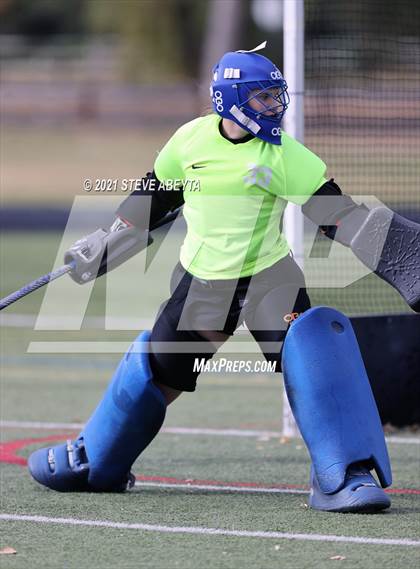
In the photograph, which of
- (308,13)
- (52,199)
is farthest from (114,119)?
(308,13)

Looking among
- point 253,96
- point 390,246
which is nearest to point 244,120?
point 253,96

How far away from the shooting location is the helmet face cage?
5387 mm

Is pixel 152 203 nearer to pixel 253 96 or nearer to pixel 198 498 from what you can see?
pixel 253 96

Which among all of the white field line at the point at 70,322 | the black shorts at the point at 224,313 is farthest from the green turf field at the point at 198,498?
the white field line at the point at 70,322

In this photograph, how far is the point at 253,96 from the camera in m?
5.39

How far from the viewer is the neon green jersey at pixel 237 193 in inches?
213

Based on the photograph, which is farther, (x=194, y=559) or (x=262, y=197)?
(x=262, y=197)

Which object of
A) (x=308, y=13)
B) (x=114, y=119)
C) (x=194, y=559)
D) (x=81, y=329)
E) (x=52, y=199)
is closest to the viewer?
(x=194, y=559)

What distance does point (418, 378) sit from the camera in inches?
300

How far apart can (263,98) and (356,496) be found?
5.67 ft

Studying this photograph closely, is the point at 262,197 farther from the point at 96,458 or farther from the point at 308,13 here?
the point at 308,13

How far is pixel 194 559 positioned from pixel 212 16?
108 feet

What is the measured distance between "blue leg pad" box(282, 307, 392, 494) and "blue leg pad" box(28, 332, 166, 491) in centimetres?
67

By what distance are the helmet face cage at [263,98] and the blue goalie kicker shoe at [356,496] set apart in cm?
154
